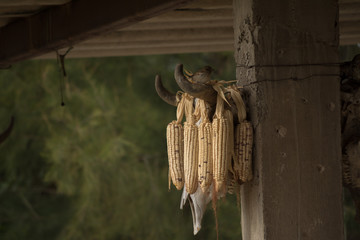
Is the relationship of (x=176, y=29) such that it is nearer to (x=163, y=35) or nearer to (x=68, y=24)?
(x=163, y=35)

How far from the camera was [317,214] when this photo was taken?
2.29m

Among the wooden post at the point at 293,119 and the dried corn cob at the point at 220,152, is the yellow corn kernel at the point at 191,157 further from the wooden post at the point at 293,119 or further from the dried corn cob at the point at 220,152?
the wooden post at the point at 293,119

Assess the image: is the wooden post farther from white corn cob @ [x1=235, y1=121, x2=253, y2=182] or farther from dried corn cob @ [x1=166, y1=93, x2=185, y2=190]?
dried corn cob @ [x1=166, y1=93, x2=185, y2=190]

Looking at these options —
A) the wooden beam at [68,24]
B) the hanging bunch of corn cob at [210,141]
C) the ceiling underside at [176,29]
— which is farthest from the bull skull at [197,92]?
the ceiling underside at [176,29]

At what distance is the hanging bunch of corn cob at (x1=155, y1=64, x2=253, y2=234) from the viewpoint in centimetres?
228

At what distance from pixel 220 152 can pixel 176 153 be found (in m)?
0.24

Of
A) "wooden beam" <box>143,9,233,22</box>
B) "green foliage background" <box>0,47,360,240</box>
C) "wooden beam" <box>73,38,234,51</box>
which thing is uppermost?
"wooden beam" <box>143,9,233,22</box>

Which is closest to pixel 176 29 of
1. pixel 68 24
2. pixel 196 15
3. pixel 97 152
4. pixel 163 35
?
pixel 163 35

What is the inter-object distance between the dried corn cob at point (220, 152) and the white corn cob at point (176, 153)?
0.19 metres

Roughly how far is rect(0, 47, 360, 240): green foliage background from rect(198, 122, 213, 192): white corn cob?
6139mm

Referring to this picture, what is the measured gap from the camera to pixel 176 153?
2.43m

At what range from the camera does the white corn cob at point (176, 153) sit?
2.42m

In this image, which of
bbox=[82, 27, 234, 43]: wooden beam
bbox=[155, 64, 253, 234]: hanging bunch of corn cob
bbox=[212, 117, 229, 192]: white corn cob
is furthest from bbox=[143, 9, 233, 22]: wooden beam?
bbox=[212, 117, 229, 192]: white corn cob

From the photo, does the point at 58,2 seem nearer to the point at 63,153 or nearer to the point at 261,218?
the point at 261,218
